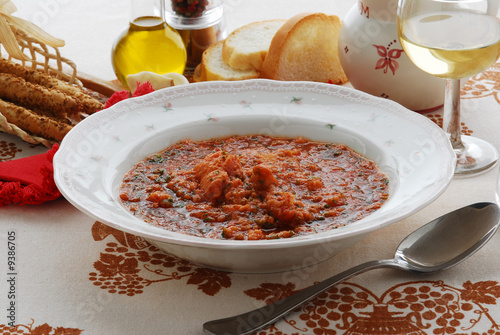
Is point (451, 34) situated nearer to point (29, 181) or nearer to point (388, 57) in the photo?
point (388, 57)

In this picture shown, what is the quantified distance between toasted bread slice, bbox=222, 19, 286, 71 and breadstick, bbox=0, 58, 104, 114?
2.64ft

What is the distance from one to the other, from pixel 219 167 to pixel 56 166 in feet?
1.63

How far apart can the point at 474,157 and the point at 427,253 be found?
2.57 feet

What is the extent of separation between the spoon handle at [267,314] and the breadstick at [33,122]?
1263mm

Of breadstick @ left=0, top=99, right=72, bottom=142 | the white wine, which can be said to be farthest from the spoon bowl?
breadstick @ left=0, top=99, right=72, bottom=142

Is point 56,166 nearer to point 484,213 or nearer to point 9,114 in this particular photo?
point 9,114

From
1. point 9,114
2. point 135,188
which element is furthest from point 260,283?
point 9,114

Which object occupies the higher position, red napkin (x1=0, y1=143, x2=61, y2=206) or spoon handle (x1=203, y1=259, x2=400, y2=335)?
spoon handle (x1=203, y1=259, x2=400, y2=335)

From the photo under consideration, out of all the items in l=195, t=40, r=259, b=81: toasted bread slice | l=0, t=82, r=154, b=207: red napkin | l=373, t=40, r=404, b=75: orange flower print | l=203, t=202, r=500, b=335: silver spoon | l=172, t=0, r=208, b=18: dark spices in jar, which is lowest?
l=0, t=82, r=154, b=207: red napkin

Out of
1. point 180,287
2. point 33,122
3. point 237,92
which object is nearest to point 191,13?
point 237,92

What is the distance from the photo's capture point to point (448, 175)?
1.88m

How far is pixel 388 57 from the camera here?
2.85 metres

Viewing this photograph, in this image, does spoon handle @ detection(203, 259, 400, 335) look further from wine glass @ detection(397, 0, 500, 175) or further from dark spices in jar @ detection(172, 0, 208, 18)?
dark spices in jar @ detection(172, 0, 208, 18)

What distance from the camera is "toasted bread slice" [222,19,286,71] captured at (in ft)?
10.6
